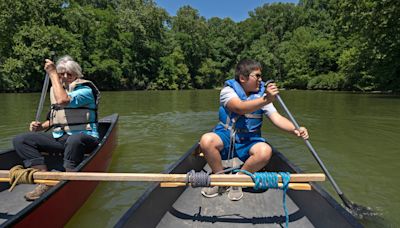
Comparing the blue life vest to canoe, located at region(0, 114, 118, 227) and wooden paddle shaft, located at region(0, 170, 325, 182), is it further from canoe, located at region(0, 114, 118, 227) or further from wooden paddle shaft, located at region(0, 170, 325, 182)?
canoe, located at region(0, 114, 118, 227)

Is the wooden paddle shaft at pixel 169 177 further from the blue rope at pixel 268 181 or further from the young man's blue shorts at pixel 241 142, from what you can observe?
the young man's blue shorts at pixel 241 142

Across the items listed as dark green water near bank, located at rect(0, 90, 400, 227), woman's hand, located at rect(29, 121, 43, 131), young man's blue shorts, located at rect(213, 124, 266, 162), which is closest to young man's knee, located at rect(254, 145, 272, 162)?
young man's blue shorts, located at rect(213, 124, 266, 162)

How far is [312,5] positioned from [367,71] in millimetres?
37016

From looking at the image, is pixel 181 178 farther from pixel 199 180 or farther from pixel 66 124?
pixel 66 124

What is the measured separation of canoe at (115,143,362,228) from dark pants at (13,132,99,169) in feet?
3.84

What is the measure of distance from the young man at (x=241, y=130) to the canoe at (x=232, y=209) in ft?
Answer: 0.54

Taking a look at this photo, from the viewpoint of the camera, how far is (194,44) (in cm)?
5191

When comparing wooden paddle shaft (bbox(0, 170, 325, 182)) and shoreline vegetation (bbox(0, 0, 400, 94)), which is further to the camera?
shoreline vegetation (bbox(0, 0, 400, 94))

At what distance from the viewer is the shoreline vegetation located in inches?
991

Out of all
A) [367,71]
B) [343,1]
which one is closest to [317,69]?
[367,71]

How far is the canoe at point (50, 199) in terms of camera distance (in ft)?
8.12

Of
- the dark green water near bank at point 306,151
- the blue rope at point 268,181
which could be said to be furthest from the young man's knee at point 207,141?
the dark green water near bank at point 306,151

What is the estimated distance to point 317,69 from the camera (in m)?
39.6

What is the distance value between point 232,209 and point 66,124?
221 centimetres
